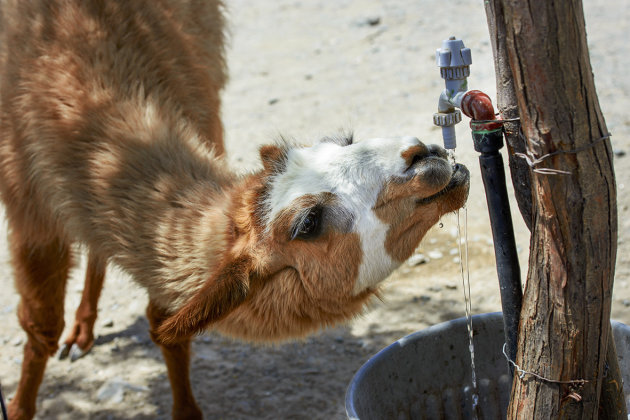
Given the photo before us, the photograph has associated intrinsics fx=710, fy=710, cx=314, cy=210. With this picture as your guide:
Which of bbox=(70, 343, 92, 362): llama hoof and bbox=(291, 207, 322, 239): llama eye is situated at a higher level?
bbox=(291, 207, 322, 239): llama eye

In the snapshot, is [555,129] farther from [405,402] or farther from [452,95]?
[405,402]

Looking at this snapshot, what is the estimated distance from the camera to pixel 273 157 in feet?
9.82

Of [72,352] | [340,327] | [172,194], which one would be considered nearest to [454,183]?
[172,194]

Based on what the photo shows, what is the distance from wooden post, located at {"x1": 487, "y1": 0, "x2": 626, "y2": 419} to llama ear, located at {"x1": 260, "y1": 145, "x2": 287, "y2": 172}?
1.04m

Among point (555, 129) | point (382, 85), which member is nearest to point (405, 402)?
point (555, 129)

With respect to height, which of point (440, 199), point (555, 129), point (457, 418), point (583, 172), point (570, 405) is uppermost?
point (555, 129)

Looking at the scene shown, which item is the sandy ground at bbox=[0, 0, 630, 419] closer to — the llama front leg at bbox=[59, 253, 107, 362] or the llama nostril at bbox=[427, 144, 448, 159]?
the llama front leg at bbox=[59, 253, 107, 362]

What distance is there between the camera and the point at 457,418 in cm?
297

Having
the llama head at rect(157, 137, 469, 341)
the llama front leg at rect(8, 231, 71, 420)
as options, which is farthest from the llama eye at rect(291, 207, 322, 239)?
the llama front leg at rect(8, 231, 71, 420)

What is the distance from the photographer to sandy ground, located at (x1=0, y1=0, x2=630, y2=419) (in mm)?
4281

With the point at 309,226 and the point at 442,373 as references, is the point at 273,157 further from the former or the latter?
the point at 442,373

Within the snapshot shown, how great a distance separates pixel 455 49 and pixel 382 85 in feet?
19.4

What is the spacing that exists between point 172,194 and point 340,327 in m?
1.97

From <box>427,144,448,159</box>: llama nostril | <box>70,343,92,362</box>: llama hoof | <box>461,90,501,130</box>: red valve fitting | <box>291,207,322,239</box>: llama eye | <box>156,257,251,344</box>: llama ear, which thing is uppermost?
<box>461,90,501,130</box>: red valve fitting
